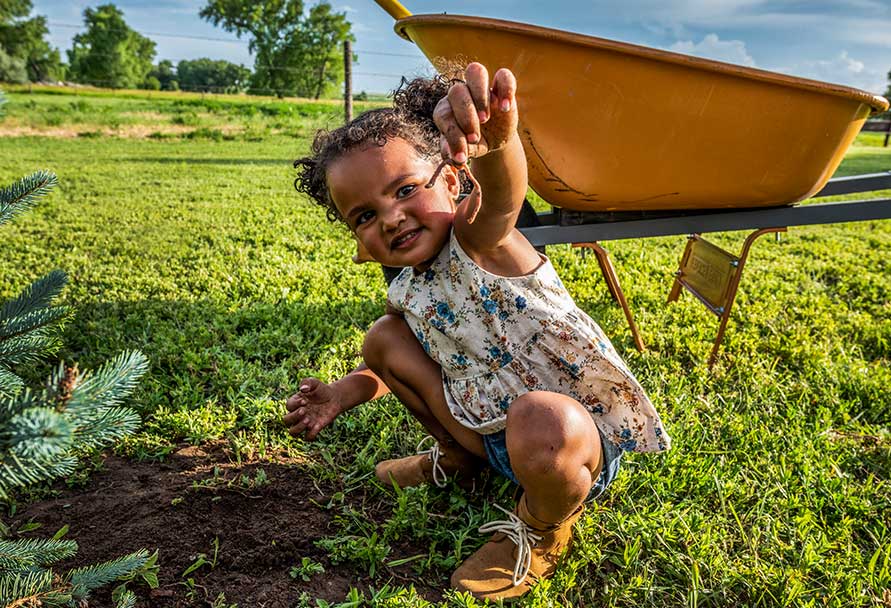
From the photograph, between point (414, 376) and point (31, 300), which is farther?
point (414, 376)

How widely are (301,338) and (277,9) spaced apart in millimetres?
54160

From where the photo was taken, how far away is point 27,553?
1.15m

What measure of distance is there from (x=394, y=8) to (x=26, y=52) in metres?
61.3

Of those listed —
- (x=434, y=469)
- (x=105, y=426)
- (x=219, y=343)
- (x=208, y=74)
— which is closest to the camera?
(x=105, y=426)

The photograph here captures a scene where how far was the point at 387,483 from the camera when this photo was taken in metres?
1.90

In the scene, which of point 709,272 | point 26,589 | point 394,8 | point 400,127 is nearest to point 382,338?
point 400,127

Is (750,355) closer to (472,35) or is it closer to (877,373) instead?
(877,373)

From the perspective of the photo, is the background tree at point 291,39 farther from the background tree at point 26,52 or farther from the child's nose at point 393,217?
the child's nose at point 393,217

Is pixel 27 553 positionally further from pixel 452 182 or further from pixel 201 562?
pixel 452 182

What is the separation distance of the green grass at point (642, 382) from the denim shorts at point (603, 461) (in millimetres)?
176

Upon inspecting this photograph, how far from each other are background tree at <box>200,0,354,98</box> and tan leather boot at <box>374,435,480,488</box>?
43882 millimetres

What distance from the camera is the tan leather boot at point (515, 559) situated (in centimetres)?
150

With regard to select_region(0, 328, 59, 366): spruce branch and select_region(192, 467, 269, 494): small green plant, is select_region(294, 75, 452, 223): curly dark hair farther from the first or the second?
select_region(192, 467, 269, 494): small green plant

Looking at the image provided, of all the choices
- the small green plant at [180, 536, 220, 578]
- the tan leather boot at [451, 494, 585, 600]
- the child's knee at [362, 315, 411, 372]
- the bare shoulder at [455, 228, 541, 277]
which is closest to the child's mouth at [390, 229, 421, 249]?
the bare shoulder at [455, 228, 541, 277]
